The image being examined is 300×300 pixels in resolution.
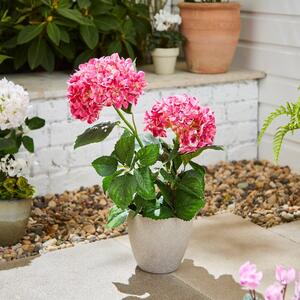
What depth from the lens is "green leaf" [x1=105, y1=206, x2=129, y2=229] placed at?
7.47 ft

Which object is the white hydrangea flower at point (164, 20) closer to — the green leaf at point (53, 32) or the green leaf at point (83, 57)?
the green leaf at point (83, 57)

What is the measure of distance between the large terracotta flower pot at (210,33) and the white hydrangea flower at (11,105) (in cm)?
132

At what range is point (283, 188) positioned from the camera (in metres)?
3.29

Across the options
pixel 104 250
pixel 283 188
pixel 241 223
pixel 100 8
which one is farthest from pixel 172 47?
pixel 104 250

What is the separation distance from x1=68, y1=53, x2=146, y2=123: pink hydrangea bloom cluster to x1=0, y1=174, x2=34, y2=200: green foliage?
551 mm

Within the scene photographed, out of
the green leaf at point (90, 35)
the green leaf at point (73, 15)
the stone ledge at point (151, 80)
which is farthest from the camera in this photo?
the green leaf at point (90, 35)

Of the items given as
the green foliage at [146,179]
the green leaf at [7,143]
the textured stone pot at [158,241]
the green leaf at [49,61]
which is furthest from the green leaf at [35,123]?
the green leaf at [49,61]

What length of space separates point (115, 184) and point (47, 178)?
1.08 meters

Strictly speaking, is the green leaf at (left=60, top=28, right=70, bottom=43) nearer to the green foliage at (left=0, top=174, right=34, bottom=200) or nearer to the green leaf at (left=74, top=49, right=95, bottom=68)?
the green leaf at (left=74, top=49, right=95, bottom=68)

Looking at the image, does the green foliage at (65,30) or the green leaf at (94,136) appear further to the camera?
the green foliage at (65,30)

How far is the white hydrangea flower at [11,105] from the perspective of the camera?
2.50 m

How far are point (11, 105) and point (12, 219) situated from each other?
42 centimetres

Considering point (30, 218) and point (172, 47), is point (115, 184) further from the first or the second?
point (172, 47)

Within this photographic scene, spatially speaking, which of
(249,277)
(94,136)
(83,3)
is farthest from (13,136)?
(249,277)
